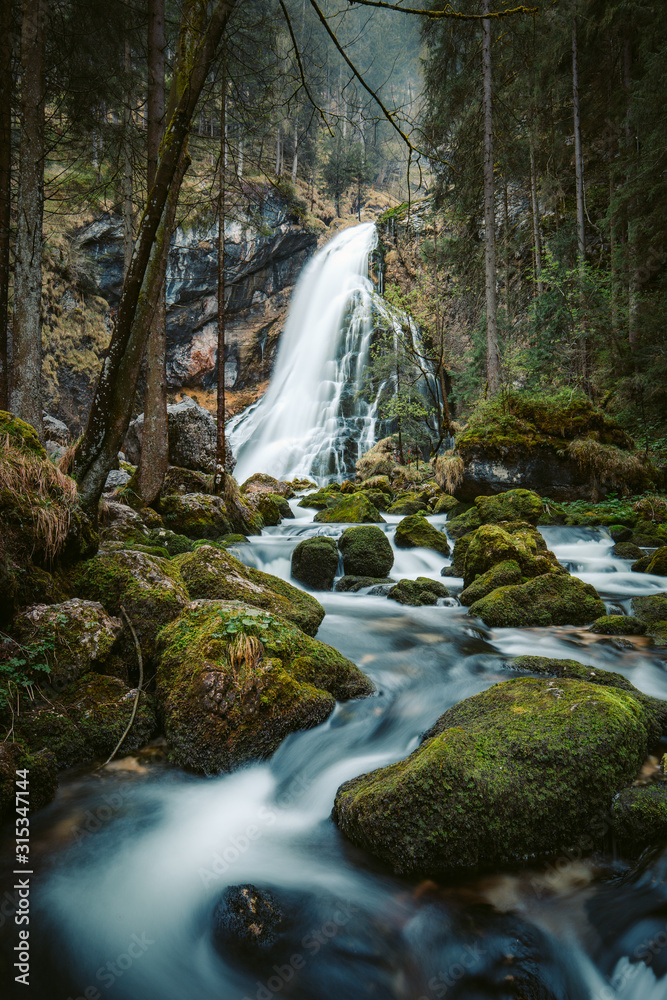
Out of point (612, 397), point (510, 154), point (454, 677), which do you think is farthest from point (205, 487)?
point (510, 154)

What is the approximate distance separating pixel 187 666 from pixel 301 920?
1.69 meters

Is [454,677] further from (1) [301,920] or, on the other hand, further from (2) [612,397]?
(2) [612,397]

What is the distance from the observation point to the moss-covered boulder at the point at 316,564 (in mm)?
8062

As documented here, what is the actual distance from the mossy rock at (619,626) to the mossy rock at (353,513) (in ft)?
22.9

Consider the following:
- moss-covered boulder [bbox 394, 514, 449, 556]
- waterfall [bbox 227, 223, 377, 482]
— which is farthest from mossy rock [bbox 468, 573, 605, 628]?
waterfall [bbox 227, 223, 377, 482]

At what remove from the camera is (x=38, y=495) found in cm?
362

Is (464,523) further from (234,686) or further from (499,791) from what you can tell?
(499,791)

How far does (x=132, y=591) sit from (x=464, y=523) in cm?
805

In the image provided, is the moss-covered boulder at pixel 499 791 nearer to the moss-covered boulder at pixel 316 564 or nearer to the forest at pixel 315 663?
the forest at pixel 315 663

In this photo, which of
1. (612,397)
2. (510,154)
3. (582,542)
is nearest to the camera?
(582,542)

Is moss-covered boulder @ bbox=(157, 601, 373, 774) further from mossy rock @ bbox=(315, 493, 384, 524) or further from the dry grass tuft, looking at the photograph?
mossy rock @ bbox=(315, 493, 384, 524)

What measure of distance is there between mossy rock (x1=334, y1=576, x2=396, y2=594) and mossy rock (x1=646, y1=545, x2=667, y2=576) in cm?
429

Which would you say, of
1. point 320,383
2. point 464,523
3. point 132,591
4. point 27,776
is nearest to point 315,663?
point 132,591

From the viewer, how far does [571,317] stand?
13.9 meters
